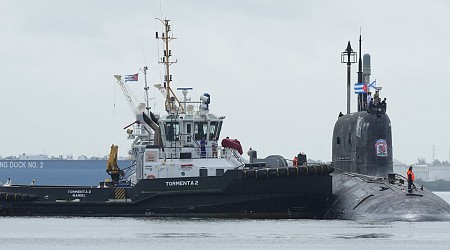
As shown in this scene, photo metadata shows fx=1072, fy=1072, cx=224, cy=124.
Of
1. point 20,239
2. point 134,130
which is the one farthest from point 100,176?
point 20,239

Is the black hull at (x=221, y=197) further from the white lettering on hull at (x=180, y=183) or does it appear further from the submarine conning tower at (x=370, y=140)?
the submarine conning tower at (x=370, y=140)

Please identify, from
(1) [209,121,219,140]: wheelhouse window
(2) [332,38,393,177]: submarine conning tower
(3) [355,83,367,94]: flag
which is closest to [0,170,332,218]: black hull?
(2) [332,38,393,177]: submarine conning tower

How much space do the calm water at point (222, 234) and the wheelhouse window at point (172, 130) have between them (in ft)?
15.9

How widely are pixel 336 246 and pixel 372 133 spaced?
54.2ft

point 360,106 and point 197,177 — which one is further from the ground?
point 360,106

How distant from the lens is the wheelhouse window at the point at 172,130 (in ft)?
181

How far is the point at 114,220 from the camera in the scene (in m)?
53.9

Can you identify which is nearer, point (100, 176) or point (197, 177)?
point (197, 177)

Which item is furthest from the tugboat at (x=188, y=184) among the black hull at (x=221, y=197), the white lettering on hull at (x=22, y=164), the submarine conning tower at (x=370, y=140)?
the white lettering on hull at (x=22, y=164)

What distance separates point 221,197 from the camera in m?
51.7

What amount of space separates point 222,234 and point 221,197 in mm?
7234

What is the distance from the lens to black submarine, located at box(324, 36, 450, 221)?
1905 inches

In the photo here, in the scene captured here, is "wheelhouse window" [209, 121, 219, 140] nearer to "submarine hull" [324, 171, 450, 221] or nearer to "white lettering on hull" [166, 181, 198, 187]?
"white lettering on hull" [166, 181, 198, 187]

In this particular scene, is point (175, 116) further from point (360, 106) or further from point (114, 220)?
point (360, 106)
